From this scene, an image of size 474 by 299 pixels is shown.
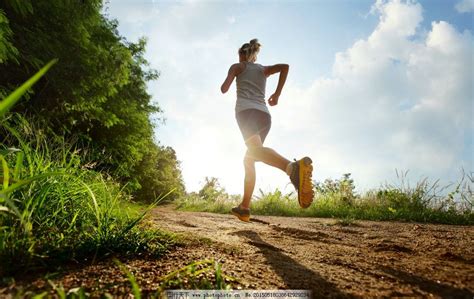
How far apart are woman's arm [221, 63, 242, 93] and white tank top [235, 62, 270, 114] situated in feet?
0.21

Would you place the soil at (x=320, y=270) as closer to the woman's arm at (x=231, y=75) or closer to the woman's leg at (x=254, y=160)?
the woman's leg at (x=254, y=160)


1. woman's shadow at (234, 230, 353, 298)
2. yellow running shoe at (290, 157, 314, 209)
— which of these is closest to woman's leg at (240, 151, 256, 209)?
yellow running shoe at (290, 157, 314, 209)

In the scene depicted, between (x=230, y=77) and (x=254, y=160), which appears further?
(x=230, y=77)

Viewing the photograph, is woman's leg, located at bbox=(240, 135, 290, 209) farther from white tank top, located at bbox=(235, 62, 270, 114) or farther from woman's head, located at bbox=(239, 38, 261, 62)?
woman's head, located at bbox=(239, 38, 261, 62)

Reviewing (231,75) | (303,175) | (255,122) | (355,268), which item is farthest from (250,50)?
(355,268)

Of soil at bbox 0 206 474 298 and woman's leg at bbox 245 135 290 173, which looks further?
woman's leg at bbox 245 135 290 173


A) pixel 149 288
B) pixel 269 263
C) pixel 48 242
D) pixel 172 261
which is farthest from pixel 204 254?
pixel 48 242

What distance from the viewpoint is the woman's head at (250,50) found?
3.51 meters

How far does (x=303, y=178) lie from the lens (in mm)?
2768

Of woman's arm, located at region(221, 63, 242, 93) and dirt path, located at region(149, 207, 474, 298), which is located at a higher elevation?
woman's arm, located at region(221, 63, 242, 93)

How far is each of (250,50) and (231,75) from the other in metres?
0.46

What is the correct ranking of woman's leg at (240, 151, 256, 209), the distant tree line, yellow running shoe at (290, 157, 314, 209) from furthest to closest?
the distant tree line → woman's leg at (240, 151, 256, 209) → yellow running shoe at (290, 157, 314, 209)

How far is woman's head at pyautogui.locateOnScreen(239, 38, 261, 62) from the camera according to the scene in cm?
351

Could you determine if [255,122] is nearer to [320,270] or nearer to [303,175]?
[303,175]
